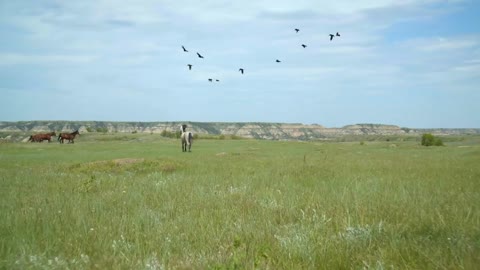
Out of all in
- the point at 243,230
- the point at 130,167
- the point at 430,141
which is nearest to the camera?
the point at 243,230

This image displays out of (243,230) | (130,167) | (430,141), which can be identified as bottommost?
(430,141)

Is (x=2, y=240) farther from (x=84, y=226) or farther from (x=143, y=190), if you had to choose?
(x=143, y=190)

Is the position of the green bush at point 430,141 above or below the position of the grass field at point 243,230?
below

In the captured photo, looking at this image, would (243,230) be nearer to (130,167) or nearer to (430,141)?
(130,167)

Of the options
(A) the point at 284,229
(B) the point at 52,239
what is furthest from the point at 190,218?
(B) the point at 52,239

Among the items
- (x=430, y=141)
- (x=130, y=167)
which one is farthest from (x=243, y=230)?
(x=430, y=141)

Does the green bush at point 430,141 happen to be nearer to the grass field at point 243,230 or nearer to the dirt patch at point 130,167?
the dirt patch at point 130,167

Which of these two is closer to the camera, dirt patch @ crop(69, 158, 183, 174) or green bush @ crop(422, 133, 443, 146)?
dirt patch @ crop(69, 158, 183, 174)

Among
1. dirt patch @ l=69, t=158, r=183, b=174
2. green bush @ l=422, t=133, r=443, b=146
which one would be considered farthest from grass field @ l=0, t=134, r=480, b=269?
green bush @ l=422, t=133, r=443, b=146

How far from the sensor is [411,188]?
11.0 metres

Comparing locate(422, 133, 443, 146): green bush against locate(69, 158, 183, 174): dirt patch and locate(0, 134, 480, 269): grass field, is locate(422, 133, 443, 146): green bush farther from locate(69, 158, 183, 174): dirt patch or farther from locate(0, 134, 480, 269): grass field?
locate(0, 134, 480, 269): grass field

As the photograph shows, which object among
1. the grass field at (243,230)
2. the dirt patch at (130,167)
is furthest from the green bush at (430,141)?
the grass field at (243,230)

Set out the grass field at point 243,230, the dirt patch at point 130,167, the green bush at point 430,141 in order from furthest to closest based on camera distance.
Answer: the green bush at point 430,141
the dirt patch at point 130,167
the grass field at point 243,230

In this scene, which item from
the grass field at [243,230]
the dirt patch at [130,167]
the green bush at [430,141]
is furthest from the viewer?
the green bush at [430,141]
